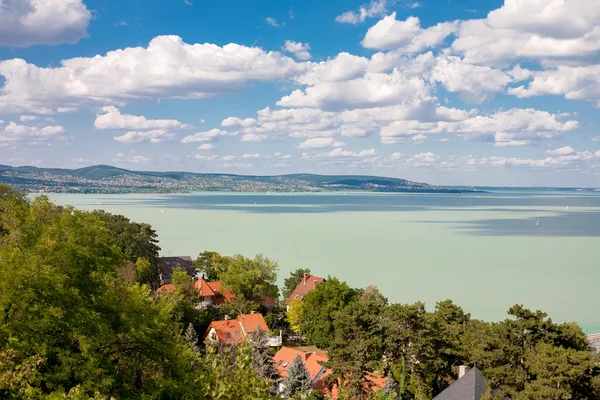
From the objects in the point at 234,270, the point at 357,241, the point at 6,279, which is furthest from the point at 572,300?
the point at 6,279

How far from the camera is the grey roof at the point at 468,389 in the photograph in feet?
61.7

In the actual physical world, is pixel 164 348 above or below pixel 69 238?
below

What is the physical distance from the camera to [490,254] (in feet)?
261

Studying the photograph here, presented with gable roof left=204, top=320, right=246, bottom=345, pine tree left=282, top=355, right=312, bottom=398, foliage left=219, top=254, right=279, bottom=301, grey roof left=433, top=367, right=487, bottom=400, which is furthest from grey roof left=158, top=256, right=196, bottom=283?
grey roof left=433, top=367, right=487, bottom=400

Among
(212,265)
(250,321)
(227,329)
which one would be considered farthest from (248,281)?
(212,265)

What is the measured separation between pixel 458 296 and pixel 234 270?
25.1 metres

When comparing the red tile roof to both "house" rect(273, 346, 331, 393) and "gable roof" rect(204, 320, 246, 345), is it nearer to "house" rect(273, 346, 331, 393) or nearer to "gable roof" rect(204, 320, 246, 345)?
"gable roof" rect(204, 320, 246, 345)

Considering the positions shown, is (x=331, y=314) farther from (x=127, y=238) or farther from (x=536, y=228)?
(x=536, y=228)

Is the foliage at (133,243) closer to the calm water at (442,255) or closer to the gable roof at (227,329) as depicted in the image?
the calm water at (442,255)

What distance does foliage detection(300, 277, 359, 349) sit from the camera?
32719 millimetres

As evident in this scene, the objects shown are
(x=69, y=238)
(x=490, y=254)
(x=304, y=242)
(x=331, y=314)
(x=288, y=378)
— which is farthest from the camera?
(x=304, y=242)

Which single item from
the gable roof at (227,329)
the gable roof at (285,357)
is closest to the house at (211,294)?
the gable roof at (227,329)

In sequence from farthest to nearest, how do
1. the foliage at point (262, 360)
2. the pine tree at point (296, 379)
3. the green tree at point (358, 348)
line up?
1. the pine tree at point (296, 379)
2. the green tree at point (358, 348)
3. the foliage at point (262, 360)

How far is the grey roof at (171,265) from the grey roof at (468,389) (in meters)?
35.2
